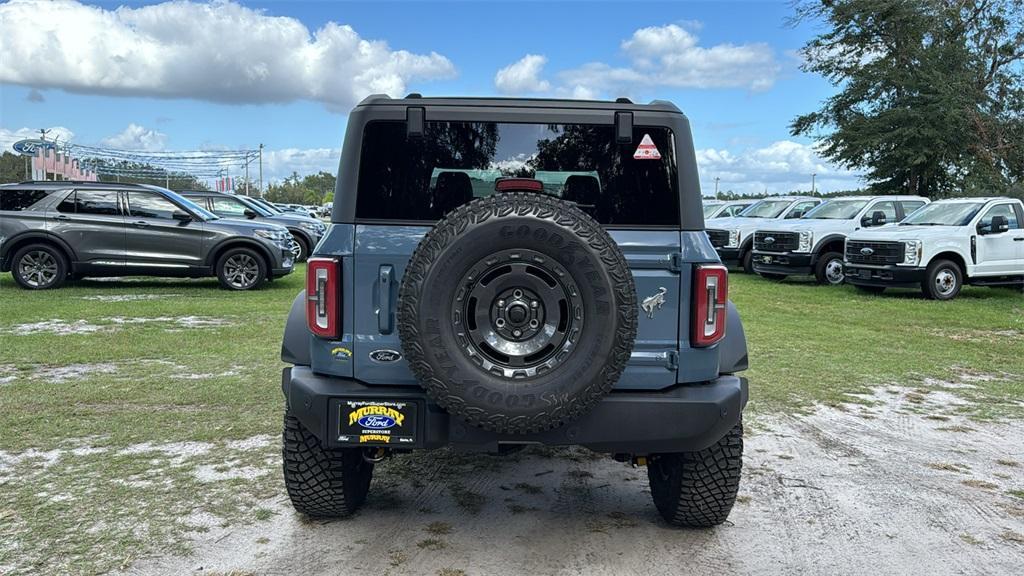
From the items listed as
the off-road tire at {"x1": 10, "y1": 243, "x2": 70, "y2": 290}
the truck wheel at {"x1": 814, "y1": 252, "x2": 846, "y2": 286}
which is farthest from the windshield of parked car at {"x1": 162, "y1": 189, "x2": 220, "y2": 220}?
the truck wheel at {"x1": 814, "y1": 252, "x2": 846, "y2": 286}

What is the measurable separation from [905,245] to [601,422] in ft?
40.4

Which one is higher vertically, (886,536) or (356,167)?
(356,167)

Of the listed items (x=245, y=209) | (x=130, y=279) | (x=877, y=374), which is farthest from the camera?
(x=245, y=209)

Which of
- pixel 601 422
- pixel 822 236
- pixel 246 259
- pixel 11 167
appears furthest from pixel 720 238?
pixel 11 167

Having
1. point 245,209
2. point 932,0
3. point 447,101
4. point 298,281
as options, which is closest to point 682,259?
point 447,101

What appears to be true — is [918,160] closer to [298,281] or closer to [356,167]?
[298,281]

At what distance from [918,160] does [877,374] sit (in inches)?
906

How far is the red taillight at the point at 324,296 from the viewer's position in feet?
11.6

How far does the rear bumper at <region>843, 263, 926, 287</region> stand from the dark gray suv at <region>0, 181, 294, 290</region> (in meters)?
10.6

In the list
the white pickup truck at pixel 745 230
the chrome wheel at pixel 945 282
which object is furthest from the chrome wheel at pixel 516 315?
the white pickup truck at pixel 745 230

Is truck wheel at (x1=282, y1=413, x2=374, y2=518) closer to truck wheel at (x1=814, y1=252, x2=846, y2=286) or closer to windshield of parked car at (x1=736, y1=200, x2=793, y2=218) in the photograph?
truck wheel at (x1=814, y1=252, x2=846, y2=286)

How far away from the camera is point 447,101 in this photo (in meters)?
3.68

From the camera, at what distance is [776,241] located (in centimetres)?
1692

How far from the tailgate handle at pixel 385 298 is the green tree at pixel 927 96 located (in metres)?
28.3
